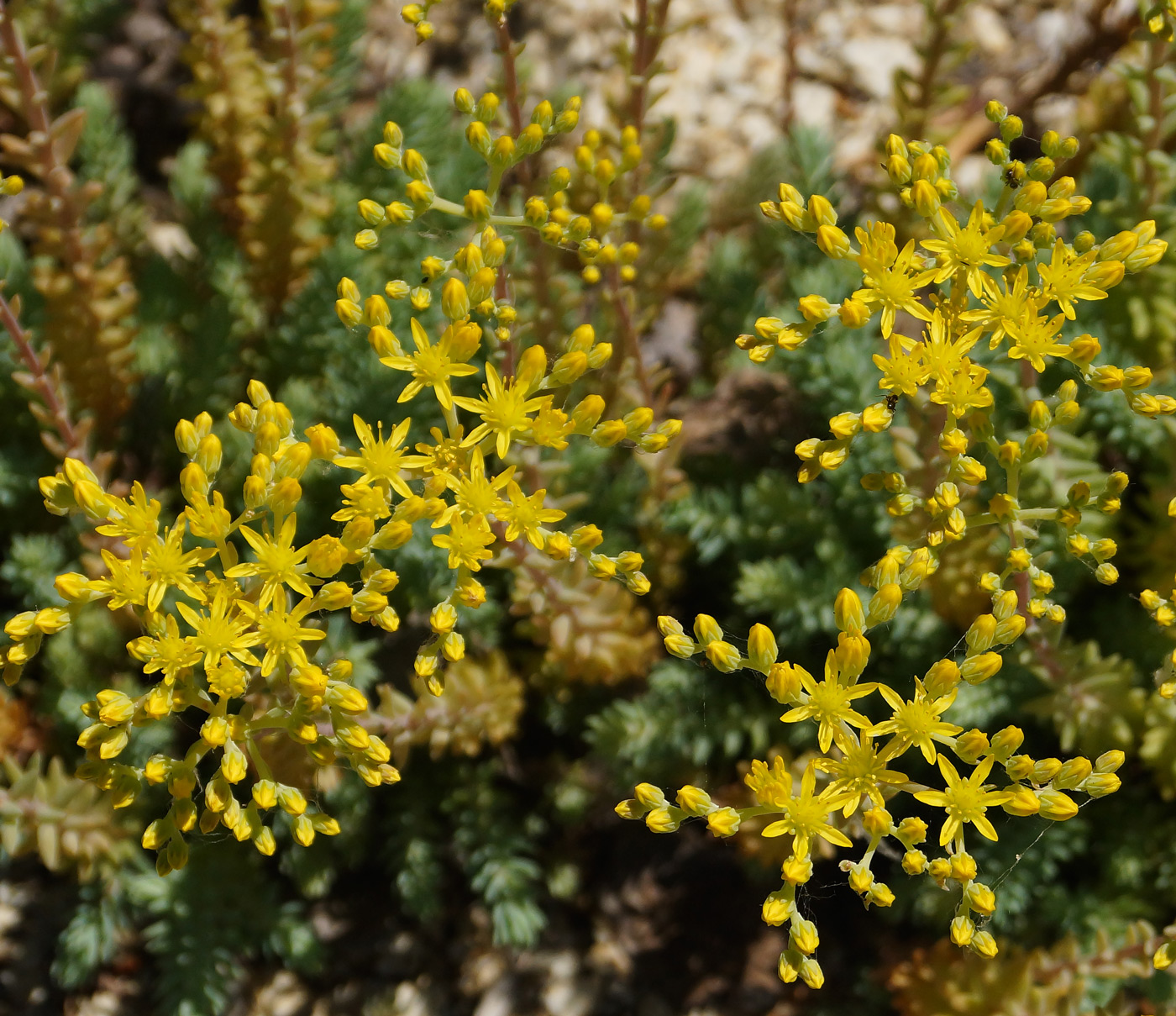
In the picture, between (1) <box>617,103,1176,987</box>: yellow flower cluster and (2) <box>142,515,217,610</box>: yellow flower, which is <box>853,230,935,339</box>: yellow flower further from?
(2) <box>142,515,217,610</box>: yellow flower

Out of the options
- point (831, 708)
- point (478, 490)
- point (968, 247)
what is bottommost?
point (831, 708)

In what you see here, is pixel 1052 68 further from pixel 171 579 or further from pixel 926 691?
pixel 171 579

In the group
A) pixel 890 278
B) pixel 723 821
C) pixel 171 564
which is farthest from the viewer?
pixel 890 278

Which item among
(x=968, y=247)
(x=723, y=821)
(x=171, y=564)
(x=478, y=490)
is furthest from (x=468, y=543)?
(x=968, y=247)

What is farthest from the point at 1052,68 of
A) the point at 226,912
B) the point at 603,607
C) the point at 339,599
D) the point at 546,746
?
the point at 226,912

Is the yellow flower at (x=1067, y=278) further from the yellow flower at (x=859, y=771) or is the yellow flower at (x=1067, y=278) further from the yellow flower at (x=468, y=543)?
the yellow flower at (x=468, y=543)

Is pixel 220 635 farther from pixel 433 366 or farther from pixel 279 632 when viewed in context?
pixel 433 366
